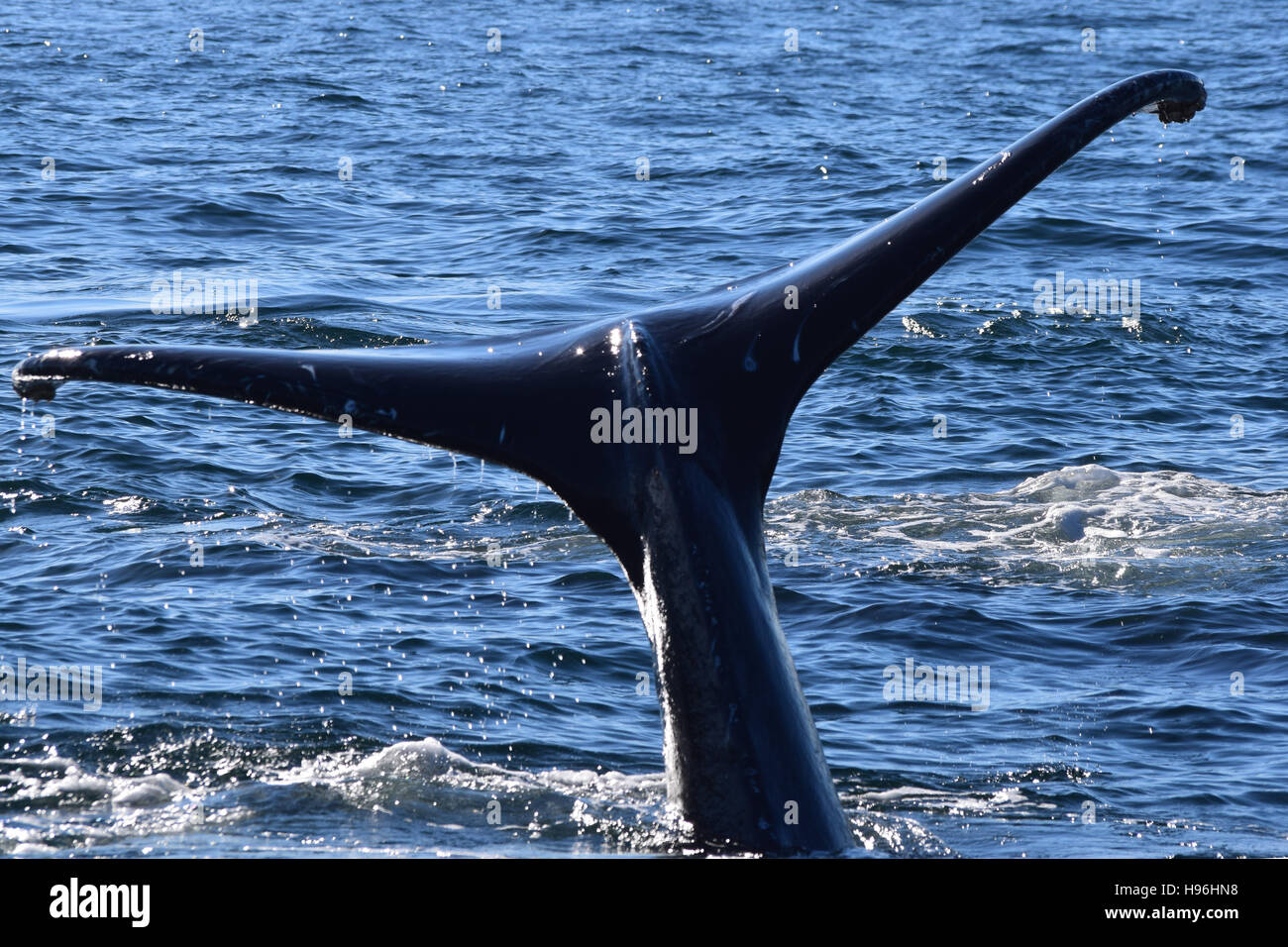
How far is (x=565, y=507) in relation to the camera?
13.6 m

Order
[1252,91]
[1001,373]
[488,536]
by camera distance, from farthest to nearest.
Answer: [1252,91] < [1001,373] < [488,536]

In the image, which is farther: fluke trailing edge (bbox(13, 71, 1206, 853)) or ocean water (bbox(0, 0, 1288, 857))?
ocean water (bbox(0, 0, 1288, 857))

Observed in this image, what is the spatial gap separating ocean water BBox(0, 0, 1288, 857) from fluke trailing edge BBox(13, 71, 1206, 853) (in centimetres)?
39

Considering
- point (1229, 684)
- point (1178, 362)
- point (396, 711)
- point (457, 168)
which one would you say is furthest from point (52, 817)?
point (457, 168)

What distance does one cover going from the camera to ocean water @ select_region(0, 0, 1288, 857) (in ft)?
26.1

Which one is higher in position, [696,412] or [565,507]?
[696,412]

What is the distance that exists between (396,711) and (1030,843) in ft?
11.6

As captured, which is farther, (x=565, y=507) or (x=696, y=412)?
(x=565, y=507)

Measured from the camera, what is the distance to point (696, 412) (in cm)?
595

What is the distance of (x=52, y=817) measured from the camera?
7.17 metres

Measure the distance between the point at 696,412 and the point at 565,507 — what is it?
7.73 metres

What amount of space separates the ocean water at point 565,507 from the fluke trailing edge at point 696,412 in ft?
1.29
